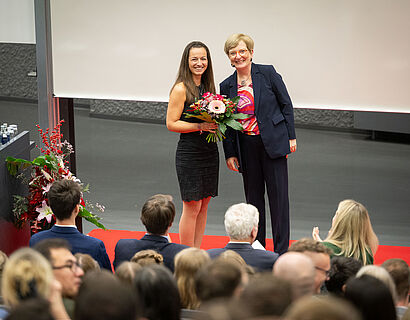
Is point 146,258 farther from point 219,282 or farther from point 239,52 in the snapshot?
point 239,52

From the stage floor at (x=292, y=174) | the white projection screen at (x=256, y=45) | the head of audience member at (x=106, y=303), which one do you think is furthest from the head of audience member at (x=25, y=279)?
the stage floor at (x=292, y=174)

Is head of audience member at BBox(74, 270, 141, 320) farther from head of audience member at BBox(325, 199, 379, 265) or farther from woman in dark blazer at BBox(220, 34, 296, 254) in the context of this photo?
woman in dark blazer at BBox(220, 34, 296, 254)

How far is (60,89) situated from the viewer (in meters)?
5.44

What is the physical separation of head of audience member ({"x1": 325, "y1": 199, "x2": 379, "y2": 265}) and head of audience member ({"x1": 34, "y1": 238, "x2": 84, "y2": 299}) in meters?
1.49

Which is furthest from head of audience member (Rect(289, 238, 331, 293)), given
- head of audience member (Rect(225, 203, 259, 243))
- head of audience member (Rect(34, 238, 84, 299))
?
head of audience member (Rect(34, 238, 84, 299))

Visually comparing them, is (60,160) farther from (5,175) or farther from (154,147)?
Result: (154,147)

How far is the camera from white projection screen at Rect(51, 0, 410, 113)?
4812 millimetres

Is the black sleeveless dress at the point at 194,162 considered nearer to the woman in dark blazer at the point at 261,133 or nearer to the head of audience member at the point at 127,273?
the woman in dark blazer at the point at 261,133

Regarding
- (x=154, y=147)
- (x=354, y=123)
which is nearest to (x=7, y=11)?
(x=154, y=147)

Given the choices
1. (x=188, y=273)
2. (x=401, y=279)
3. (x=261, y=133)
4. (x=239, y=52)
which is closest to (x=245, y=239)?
(x=188, y=273)

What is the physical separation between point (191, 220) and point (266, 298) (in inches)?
114

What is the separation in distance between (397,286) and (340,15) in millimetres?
2673

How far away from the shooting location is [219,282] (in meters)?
2.08

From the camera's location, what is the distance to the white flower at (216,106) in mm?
4215
